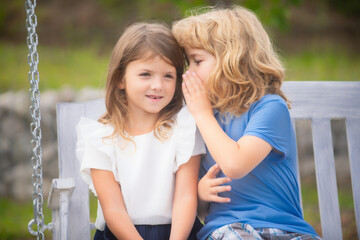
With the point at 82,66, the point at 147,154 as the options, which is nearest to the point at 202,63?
the point at 147,154

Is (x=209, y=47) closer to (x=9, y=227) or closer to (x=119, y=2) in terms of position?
(x=9, y=227)

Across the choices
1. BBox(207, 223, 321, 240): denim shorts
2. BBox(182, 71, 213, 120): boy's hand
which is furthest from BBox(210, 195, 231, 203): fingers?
BBox(182, 71, 213, 120): boy's hand

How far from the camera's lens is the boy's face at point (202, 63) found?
2143 mm

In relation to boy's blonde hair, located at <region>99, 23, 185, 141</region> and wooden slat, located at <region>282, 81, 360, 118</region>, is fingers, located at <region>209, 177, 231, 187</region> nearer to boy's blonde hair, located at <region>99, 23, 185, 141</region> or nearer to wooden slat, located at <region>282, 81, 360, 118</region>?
boy's blonde hair, located at <region>99, 23, 185, 141</region>

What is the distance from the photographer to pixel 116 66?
221cm

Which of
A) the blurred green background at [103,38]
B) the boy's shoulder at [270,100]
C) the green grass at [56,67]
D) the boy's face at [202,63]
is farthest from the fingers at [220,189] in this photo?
the blurred green background at [103,38]

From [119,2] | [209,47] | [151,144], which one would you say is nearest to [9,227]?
[151,144]

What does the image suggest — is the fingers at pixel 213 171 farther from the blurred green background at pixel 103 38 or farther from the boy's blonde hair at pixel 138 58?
the blurred green background at pixel 103 38

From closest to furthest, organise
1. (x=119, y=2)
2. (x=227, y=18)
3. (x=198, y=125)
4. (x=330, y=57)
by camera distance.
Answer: (x=198, y=125) → (x=227, y=18) → (x=330, y=57) → (x=119, y=2)

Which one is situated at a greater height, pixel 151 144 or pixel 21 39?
pixel 21 39

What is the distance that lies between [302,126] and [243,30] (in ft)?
10.7

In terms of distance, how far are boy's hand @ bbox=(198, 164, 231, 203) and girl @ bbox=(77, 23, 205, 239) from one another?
0.21 feet

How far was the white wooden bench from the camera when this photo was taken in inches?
97.2

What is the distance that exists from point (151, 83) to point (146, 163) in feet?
1.21
